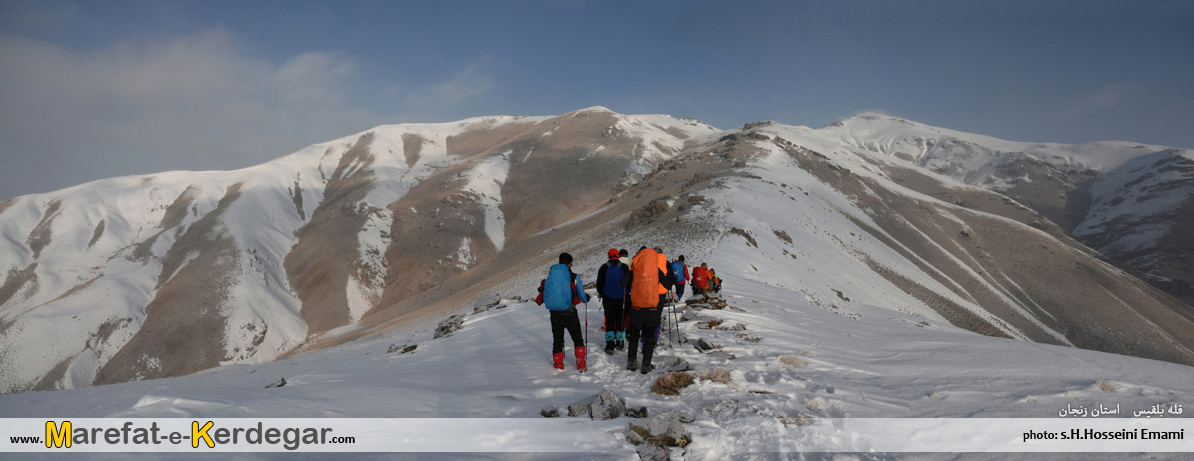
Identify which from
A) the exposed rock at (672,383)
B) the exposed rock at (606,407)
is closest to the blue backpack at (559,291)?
the exposed rock at (672,383)

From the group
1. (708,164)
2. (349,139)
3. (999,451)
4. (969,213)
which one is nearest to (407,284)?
(708,164)

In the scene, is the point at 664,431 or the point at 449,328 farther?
the point at 449,328

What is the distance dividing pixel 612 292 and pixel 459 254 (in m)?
59.7

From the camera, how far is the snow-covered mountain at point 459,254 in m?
36.2

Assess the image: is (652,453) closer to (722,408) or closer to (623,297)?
(722,408)

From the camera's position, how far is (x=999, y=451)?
4762mm

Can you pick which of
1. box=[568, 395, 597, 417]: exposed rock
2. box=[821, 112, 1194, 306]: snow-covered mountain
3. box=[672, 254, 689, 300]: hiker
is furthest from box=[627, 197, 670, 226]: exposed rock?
box=[821, 112, 1194, 306]: snow-covered mountain

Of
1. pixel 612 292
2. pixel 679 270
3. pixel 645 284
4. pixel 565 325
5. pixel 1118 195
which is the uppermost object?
pixel 1118 195

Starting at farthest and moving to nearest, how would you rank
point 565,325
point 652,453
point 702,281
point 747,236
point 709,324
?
point 747,236 → point 702,281 → point 709,324 → point 565,325 → point 652,453

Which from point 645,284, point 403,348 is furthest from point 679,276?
point 403,348

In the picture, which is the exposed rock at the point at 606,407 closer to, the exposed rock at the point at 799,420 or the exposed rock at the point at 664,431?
the exposed rock at the point at 664,431

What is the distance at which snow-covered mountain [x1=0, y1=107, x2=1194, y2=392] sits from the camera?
3616 centimetres

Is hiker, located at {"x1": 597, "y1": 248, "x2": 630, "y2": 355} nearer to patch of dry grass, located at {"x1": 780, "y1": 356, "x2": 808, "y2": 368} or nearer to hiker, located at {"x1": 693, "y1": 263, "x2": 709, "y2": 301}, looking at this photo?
patch of dry grass, located at {"x1": 780, "y1": 356, "x2": 808, "y2": 368}

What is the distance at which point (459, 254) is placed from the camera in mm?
65688
